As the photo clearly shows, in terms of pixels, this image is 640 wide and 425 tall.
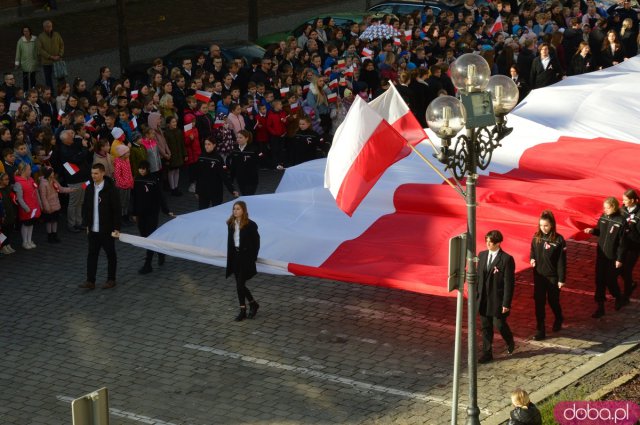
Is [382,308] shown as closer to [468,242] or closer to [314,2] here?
[468,242]

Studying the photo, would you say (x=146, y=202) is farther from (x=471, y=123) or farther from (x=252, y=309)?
(x=471, y=123)

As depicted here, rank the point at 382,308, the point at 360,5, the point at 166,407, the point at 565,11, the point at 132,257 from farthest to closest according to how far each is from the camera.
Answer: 1. the point at 360,5
2. the point at 565,11
3. the point at 132,257
4. the point at 382,308
5. the point at 166,407

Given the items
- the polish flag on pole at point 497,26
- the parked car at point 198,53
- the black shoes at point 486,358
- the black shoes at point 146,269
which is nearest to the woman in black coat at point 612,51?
the polish flag on pole at point 497,26

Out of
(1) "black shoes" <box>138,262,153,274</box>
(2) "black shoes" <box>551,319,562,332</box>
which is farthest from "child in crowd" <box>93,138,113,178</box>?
(2) "black shoes" <box>551,319,562,332</box>

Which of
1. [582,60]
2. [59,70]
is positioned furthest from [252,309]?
[59,70]

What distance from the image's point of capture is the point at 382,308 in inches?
634

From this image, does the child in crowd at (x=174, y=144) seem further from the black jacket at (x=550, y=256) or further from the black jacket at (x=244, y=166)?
the black jacket at (x=550, y=256)

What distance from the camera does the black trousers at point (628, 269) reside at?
52.1 feet

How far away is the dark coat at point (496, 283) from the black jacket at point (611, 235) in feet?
5.71

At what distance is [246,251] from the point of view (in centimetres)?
1544

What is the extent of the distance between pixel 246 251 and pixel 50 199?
4553mm

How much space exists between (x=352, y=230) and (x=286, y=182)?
2.46 metres

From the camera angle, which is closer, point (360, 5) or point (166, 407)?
point (166, 407)

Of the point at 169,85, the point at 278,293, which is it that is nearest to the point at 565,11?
the point at 169,85
